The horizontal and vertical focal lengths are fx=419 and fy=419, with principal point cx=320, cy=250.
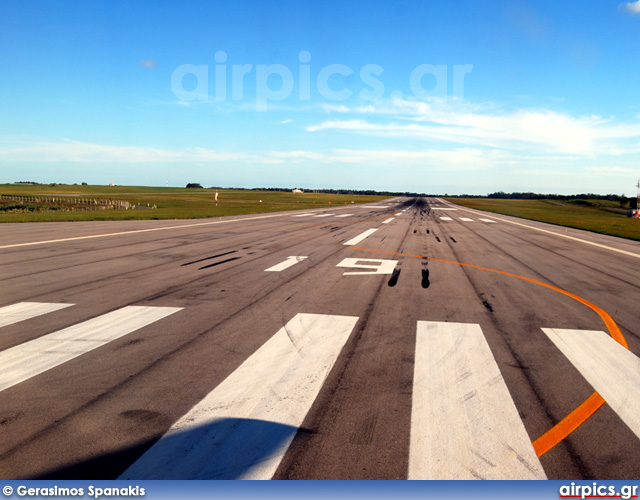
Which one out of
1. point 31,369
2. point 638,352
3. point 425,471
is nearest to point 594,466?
point 425,471

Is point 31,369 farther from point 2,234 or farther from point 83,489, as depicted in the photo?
point 2,234

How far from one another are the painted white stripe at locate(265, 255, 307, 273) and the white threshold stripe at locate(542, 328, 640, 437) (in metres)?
6.60

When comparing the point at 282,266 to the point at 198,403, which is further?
the point at 282,266

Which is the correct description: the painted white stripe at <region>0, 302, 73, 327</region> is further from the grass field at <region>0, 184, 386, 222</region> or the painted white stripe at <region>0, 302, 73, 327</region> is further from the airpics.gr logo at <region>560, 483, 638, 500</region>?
the grass field at <region>0, 184, 386, 222</region>

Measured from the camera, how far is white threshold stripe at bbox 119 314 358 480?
3.00m

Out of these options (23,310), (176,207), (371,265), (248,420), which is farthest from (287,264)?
(176,207)

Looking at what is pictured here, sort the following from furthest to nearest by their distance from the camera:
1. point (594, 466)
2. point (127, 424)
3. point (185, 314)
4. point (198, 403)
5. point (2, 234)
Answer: point (2, 234), point (185, 314), point (198, 403), point (127, 424), point (594, 466)

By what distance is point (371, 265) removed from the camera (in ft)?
39.4

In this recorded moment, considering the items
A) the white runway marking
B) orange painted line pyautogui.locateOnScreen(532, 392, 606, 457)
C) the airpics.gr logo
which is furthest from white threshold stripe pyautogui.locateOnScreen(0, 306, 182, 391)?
the white runway marking

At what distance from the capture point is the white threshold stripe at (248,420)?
9.84 feet

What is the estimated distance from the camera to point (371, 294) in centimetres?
848

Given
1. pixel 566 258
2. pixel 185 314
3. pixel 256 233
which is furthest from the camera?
pixel 256 233

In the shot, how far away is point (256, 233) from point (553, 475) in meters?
→ 18.2

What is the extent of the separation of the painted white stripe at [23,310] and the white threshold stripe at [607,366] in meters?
7.79
